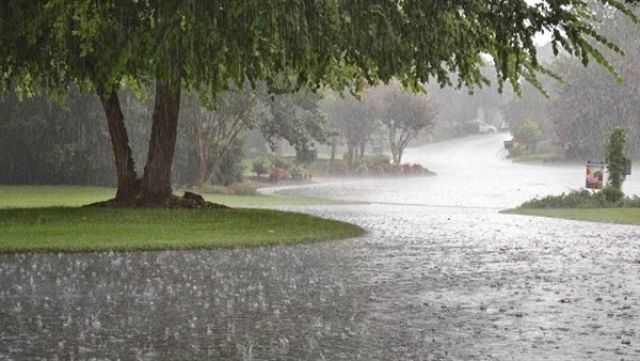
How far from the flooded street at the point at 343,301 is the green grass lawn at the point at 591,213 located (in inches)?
207

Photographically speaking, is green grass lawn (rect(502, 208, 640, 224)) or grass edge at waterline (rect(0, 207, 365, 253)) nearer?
grass edge at waterline (rect(0, 207, 365, 253))

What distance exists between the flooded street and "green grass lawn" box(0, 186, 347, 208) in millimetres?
14872

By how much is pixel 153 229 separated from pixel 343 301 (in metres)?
8.95

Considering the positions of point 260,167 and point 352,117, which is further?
point 352,117

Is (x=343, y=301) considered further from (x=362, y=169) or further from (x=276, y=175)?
(x=362, y=169)

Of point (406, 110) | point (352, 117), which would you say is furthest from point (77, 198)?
point (352, 117)

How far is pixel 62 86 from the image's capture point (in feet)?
73.9

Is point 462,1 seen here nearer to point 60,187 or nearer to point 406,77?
point 406,77

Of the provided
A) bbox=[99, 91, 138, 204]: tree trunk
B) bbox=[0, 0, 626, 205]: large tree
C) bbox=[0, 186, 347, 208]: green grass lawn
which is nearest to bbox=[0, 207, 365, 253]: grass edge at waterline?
bbox=[99, 91, 138, 204]: tree trunk

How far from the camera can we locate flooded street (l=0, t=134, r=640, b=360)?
24.8 feet

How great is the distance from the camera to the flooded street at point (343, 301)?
7555mm

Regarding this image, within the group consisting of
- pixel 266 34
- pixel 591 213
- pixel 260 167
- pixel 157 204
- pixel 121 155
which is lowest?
pixel 157 204

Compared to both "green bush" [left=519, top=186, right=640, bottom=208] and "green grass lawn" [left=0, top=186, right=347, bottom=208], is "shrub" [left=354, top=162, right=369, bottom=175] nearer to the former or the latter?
"green grass lawn" [left=0, top=186, right=347, bottom=208]

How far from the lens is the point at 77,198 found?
108 ft
